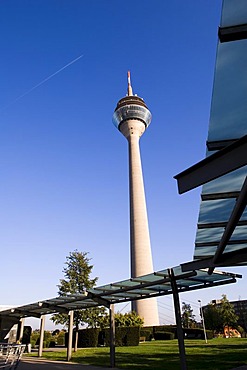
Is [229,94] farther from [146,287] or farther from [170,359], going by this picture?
[170,359]

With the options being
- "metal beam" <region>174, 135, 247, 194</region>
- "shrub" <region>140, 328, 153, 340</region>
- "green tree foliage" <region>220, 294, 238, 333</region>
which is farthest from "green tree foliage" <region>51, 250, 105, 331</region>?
"green tree foliage" <region>220, 294, 238, 333</region>

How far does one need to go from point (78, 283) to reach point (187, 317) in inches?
1554

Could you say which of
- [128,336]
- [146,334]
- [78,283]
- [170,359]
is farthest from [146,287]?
[146,334]

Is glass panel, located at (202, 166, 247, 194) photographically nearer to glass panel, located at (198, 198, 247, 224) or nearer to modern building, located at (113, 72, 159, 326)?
glass panel, located at (198, 198, 247, 224)

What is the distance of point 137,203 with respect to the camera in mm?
48375

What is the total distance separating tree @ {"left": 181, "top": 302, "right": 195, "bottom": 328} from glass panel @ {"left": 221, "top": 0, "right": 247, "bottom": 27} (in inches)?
2492

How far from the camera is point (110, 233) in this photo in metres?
23.1

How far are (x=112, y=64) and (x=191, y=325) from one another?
178 feet

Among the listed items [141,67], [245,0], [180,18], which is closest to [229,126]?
[245,0]

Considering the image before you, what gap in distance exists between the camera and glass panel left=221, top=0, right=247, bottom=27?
2654 millimetres

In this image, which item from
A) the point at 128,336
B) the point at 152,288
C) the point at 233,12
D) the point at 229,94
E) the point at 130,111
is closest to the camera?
the point at 233,12

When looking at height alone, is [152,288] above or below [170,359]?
above

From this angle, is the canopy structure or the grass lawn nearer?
the canopy structure

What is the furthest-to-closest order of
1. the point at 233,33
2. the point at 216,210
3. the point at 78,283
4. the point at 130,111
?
the point at 130,111 → the point at 78,283 → the point at 216,210 → the point at 233,33
